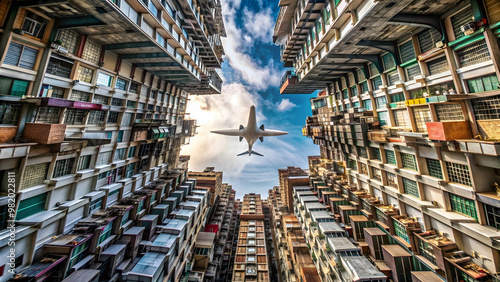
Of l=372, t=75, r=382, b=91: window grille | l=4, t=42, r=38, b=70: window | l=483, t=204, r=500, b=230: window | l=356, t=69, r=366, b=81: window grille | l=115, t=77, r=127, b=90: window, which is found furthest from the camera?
l=356, t=69, r=366, b=81: window grille

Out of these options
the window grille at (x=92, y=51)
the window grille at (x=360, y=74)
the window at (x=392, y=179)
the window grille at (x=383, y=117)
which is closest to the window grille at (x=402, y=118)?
the window grille at (x=383, y=117)

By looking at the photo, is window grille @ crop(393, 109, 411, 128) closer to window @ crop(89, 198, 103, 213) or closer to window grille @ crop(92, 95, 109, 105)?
window grille @ crop(92, 95, 109, 105)

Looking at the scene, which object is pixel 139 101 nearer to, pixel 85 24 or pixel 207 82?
pixel 85 24

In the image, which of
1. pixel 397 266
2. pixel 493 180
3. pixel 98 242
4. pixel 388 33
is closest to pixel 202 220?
pixel 98 242

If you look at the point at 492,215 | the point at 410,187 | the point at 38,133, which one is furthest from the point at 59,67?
the point at 410,187

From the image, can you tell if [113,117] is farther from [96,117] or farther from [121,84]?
[121,84]

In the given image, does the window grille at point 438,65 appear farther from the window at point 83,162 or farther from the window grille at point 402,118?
the window at point 83,162

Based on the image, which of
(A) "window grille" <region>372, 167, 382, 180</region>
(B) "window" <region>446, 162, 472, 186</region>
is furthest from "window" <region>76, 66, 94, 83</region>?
(A) "window grille" <region>372, 167, 382, 180</region>
